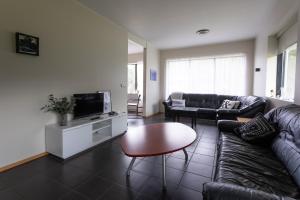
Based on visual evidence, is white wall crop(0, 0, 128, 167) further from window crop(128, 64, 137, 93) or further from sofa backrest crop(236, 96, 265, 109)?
sofa backrest crop(236, 96, 265, 109)

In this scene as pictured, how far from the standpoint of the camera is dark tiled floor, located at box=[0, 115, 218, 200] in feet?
5.32

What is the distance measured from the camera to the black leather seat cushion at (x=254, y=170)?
1.16 metres

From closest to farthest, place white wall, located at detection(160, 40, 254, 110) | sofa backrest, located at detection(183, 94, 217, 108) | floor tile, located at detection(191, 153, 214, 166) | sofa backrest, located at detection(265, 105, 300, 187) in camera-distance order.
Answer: sofa backrest, located at detection(265, 105, 300, 187) < floor tile, located at detection(191, 153, 214, 166) < white wall, located at detection(160, 40, 254, 110) < sofa backrest, located at detection(183, 94, 217, 108)

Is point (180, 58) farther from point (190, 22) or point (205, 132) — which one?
point (205, 132)

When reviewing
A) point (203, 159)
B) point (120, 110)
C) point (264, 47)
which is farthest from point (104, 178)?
point (264, 47)

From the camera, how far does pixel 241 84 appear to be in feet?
17.0

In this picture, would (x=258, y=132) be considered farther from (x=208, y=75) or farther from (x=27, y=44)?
(x=208, y=75)

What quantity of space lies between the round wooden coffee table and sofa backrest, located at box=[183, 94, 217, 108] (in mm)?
3120

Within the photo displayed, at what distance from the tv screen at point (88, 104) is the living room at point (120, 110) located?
0.02 m

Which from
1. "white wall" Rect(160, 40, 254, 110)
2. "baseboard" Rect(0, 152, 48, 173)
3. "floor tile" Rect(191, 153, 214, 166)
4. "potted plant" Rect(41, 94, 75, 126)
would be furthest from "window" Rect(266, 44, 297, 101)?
"baseboard" Rect(0, 152, 48, 173)

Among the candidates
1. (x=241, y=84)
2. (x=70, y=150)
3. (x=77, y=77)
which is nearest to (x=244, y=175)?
(x=70, y=150)

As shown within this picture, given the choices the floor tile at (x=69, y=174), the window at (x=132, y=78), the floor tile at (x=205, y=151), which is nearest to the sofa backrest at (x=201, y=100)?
the window at (x=132, y=78)

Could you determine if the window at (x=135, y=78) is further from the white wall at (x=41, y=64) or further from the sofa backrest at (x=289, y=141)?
the sofa backrest at (x=289, y=141)

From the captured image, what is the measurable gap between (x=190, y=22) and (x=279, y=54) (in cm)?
218
